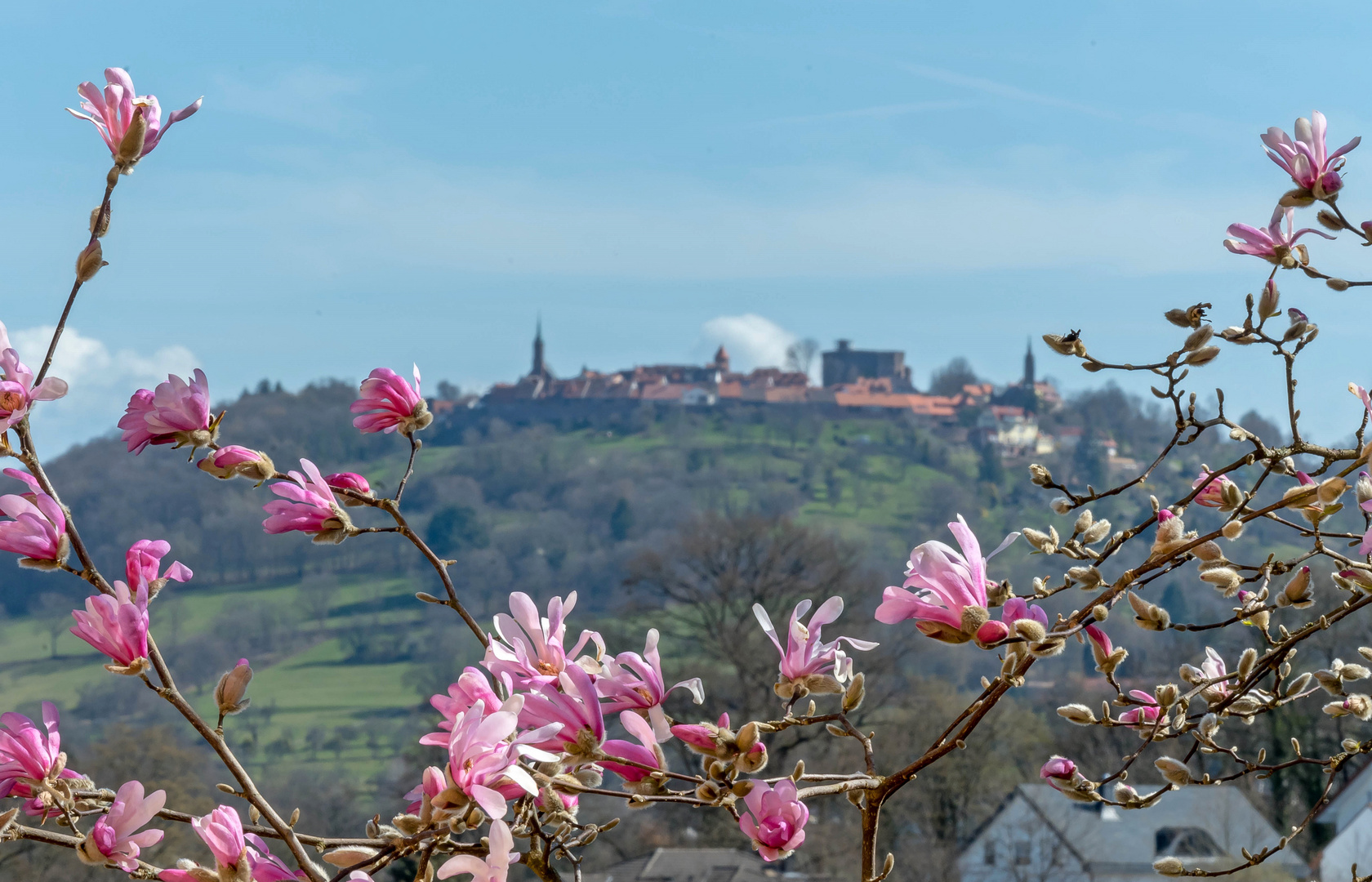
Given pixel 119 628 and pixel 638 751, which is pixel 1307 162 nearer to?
pixel 638 751

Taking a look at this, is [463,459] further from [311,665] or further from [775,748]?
[775,748]

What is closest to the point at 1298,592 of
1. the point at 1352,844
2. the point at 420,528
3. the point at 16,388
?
the point at 16,388

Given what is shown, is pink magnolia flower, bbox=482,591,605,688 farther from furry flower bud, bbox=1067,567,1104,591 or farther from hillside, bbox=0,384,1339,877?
hillside, bbox=0,384,1339,877

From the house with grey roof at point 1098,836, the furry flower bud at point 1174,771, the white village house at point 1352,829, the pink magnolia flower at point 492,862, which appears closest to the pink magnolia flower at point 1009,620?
the furry flower bud at point 1174,771

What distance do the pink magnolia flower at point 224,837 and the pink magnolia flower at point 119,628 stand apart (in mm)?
119

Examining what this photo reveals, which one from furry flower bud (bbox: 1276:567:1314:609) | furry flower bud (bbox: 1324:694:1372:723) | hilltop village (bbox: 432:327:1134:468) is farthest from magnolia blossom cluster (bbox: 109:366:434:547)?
hilltop village (bbox: 432:327:1134:468)

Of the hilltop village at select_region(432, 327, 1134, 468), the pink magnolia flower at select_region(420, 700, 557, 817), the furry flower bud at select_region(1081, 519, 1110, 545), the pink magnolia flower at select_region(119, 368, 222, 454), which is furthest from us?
the hilltop village at select_region(432, 327, 1134, 468)

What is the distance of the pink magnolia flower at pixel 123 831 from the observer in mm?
867

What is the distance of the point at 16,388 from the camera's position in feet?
2.97

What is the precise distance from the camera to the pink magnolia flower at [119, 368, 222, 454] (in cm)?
96

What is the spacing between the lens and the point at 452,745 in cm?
75

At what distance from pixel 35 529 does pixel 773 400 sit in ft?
254

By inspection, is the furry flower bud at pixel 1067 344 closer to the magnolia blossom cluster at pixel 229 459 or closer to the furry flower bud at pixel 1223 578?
the furry flower bud at pixel 1223 578

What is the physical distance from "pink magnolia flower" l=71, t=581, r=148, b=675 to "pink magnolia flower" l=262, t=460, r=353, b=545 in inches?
5.1
